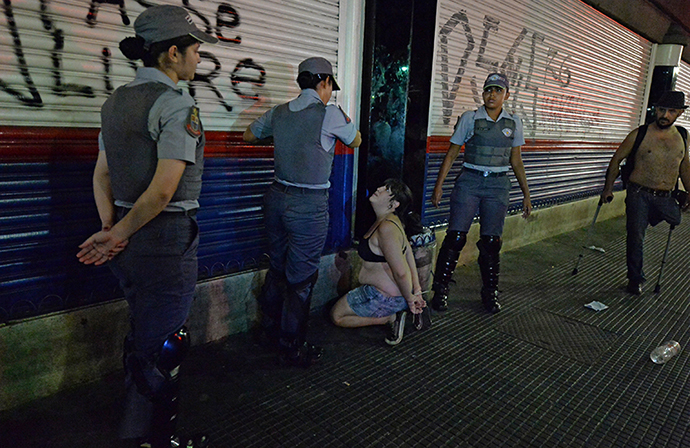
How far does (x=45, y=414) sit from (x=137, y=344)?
113 cm

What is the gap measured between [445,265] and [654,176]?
2.68m

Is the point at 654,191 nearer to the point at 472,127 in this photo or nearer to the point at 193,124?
the point at 472,127

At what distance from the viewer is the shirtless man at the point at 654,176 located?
526cm

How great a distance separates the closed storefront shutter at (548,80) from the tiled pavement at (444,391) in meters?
2.37

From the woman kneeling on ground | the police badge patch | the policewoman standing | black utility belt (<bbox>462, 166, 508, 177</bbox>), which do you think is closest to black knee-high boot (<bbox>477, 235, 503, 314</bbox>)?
black utility belt (<bbox>462, 166, 508, 177</bbox>)

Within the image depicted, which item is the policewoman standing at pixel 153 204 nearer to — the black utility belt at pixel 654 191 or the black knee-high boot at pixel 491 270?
the black knee-high boot at pixel 491 270

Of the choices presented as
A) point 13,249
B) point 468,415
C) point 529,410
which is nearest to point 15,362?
point 13,249

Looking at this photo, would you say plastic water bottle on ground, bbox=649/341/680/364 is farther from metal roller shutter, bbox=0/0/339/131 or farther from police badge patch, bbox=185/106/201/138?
police badge patch, bbox=185/106/201/138

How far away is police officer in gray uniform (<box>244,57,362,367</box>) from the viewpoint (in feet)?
10.8

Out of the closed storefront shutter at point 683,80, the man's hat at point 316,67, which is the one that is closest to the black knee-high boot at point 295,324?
the man's hat at point 316,67

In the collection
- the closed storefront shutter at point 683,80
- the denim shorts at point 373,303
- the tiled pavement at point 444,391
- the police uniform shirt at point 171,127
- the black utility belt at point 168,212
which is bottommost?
the tiled pavement at point 444,391

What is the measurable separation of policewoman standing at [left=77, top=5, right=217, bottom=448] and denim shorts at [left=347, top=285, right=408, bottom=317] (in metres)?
1.95

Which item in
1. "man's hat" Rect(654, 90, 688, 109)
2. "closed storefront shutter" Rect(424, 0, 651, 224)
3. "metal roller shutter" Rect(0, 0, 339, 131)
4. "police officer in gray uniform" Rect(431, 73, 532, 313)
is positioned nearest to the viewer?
"metal roller shutter" Rect(0, 0, 339, 131)

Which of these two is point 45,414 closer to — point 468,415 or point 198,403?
point 198,403
